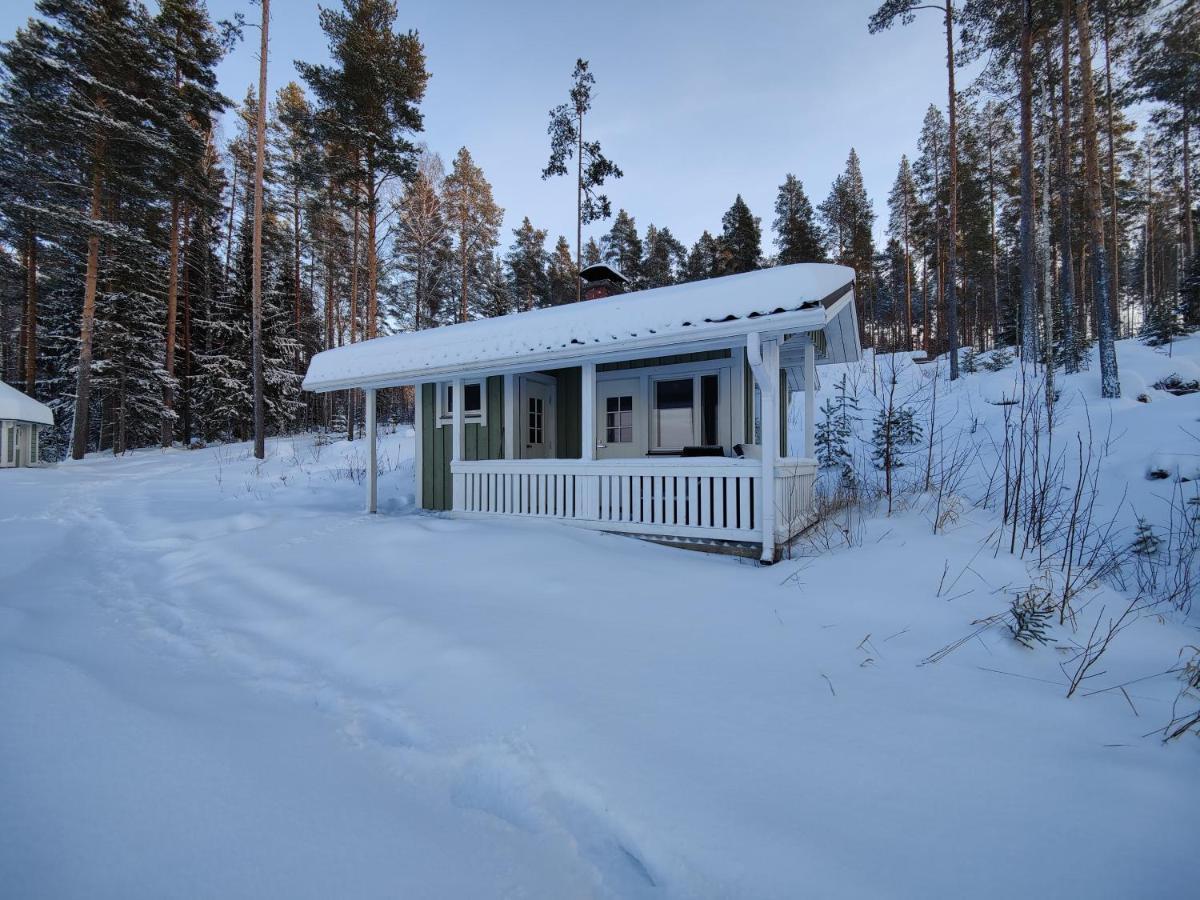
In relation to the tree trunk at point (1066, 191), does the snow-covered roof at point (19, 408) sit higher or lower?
lower

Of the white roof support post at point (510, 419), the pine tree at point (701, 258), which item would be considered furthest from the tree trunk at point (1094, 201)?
the pine tree at point (701, 258)

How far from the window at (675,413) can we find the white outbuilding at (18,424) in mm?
19391

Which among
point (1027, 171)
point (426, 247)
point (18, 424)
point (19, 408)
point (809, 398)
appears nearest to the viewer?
point (809, 398)

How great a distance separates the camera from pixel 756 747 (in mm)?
1863

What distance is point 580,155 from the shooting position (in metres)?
15.8

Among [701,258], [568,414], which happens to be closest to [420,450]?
[568,414]

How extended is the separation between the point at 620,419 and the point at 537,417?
1376 millimetres

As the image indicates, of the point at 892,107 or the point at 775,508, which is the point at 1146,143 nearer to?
the point at 892,107

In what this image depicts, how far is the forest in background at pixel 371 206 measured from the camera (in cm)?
1235

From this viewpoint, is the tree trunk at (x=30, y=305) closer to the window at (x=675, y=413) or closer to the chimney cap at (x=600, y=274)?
the chimney cap at (x=600, y=274)

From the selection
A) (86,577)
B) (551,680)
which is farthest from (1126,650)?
→ (86,577)

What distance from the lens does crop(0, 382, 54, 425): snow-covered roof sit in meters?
13.9

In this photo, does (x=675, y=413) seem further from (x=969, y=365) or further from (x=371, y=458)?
(x=969, y=365)

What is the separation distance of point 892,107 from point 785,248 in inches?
550
